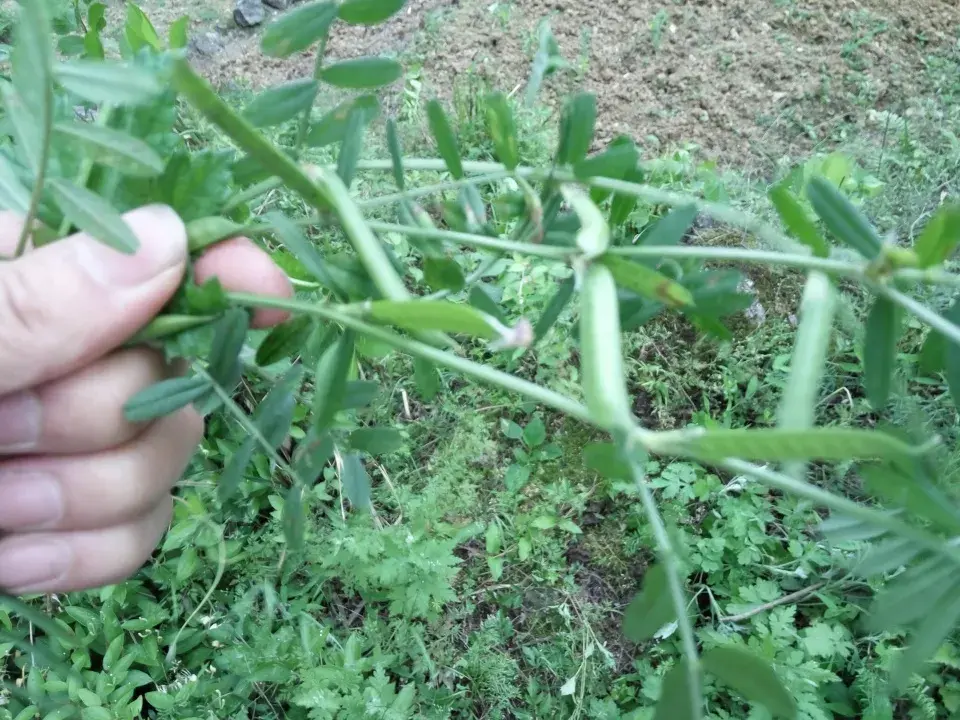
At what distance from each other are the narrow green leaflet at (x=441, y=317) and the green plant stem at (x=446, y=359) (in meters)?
0.03

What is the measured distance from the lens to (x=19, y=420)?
607 mm

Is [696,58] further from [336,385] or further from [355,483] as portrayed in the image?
[336,385]

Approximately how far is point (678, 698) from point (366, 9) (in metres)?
0.56

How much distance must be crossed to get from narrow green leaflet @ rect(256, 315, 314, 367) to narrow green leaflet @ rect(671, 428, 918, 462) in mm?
381

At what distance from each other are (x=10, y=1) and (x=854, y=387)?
8.40ft

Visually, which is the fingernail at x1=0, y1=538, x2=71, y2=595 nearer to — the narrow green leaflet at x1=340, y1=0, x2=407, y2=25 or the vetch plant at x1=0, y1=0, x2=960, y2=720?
the vetch plant at x1=0, y1=0, x2=960, y2=720

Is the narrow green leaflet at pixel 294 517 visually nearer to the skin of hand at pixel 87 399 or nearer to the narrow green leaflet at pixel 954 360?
the skin of hand at pixel 87 399

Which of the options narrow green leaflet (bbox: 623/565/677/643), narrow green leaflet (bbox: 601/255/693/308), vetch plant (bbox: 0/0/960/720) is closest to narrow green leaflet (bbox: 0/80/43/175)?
vetch plant (bbox: 0/0/960/720)

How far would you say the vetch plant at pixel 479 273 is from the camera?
1.26ft

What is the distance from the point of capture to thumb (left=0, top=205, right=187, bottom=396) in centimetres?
52

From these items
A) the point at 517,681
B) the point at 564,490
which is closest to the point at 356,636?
the point at 517,681

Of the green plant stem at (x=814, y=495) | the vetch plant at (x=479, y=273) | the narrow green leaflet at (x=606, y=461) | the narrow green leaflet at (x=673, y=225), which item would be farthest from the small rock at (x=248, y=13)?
the green plant stem at (x=814, y=495)

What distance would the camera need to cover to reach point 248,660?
3.81ft

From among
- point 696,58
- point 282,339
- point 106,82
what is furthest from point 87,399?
point 696,58
